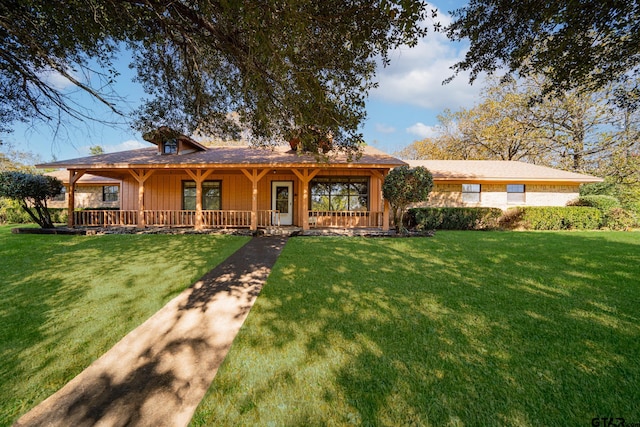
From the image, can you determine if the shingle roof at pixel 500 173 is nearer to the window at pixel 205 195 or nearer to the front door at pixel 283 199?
the front door at pixel 283 199

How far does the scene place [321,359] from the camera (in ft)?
8.59

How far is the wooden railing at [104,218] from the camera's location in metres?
11.6

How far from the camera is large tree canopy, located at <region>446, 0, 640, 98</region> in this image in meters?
4.21

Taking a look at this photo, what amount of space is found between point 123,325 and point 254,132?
491cm

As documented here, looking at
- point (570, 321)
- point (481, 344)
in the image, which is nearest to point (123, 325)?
point (481, 344)

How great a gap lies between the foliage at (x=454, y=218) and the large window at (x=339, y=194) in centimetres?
272

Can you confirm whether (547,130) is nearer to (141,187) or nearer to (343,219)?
(343,219)

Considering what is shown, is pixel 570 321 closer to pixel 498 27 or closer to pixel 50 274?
pixel 498 27

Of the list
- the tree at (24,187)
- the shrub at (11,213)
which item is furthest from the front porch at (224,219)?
the shrub at (11,213)

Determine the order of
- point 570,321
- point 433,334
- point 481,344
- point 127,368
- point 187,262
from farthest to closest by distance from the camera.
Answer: point 187,262 → point 570,321 → point 433,334 → point 481,344 → point 127,368

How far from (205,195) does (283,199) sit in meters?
3.99

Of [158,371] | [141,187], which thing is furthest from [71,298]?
[141,187]

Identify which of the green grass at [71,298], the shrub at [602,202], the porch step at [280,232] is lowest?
the green grass at [71,298]

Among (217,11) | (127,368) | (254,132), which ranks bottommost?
(127,368)
